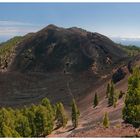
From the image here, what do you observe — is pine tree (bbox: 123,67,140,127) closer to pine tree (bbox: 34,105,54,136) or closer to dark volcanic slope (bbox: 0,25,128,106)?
pine tree (bbox: 34,105,54,136)

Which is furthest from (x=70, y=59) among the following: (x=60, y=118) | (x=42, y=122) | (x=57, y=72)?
(x=42, y=122)

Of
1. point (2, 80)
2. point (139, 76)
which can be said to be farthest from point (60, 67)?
point (139, 76)

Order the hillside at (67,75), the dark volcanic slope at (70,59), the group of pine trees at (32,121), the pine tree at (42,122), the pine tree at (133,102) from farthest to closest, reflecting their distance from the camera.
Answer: the dark volcanic slope at (70,59)
the hillside at (67,75)
the pine tree at (42,122)
the group of pine trees at (32,121)
the pine tree at (133,102)

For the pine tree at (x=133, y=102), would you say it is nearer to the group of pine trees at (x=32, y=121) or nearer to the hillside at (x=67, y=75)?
the group of pine trees at (x=32, y=121)

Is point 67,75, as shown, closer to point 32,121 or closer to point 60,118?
point 60,118

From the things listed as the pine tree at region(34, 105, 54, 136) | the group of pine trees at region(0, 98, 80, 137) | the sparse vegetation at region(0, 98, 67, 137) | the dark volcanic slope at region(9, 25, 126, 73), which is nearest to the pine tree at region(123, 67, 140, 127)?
the group of pine trees at region(0, 98, 80, 137)

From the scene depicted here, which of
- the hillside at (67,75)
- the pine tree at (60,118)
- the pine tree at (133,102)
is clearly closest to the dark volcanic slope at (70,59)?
the hillside at (67,75)

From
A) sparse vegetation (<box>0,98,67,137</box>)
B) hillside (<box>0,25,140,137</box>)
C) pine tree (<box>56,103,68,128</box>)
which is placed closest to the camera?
sparse vegetation (<box>0,98,67,137</box>)

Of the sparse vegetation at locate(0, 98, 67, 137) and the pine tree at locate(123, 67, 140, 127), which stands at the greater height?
the pine tree at locate(123, 67, 140, 127)

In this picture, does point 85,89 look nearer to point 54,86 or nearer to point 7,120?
point 54,86

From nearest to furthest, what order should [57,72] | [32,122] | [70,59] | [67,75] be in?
[32,122], [67,75], [57,72], [70,59]

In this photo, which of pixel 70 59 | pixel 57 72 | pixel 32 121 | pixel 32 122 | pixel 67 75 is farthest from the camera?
pixel 70 59
